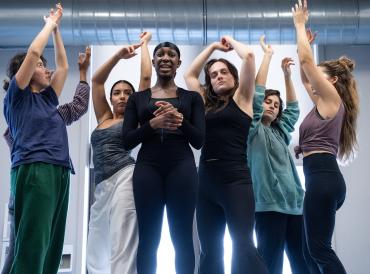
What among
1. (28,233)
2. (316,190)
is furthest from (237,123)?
(28,233)

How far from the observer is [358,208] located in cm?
360

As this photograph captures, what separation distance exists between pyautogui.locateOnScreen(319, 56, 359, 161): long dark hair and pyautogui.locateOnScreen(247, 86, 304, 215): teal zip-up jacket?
339mm

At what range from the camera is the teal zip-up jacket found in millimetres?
2193

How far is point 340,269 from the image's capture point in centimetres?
171

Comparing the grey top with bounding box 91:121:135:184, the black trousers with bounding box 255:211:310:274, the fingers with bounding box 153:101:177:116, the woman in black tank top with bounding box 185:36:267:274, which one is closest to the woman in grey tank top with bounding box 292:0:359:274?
the black trousers with bounding box 255:211:310:274

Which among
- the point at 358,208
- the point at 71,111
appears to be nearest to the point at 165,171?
the point at 71,111

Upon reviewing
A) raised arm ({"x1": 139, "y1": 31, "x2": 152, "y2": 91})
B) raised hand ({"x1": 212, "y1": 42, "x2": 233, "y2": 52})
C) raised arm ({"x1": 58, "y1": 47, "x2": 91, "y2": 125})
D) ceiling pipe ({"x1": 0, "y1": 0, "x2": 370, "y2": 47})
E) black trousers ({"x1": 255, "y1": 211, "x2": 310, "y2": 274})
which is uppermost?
ceiling pipe ({"x1": 0, "y1": 0, "x2": 370, "y2": 47})

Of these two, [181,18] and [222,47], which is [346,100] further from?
[181,18]

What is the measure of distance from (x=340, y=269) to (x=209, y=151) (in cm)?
76

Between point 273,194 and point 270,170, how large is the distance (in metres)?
0.14

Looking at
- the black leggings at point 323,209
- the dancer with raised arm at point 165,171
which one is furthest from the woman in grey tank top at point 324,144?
the dancer with raised arm at point 165,171

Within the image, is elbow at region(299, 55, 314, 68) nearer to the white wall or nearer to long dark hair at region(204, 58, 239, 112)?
long dark hair at region(204, 58, 239, 112)

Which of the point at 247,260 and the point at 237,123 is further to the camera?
the point at 237,123

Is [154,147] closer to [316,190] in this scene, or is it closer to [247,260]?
[247,260]
